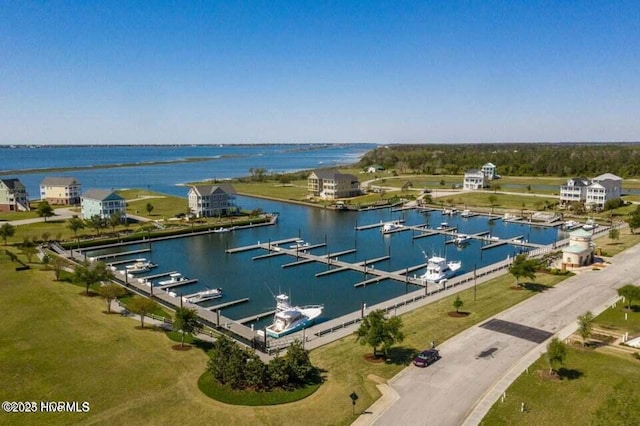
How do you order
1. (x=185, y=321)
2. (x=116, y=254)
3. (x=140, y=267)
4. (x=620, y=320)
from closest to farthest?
(x=185, y=321)
(x=620, y=320)
(x=140, y=267)
(x=116, y=254)

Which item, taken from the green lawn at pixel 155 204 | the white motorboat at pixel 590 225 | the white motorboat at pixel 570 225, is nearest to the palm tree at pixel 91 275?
the green lawn at pixel 155 204

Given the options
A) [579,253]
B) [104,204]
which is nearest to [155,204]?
[104,204]

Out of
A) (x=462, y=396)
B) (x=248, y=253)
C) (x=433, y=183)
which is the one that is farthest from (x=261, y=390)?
(x=433, y=183)

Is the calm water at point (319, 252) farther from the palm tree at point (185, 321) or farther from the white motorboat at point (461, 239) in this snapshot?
the palm tree at point (185, 321)

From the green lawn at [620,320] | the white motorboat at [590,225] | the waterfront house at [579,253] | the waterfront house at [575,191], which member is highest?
the waterfront house at [575,191]

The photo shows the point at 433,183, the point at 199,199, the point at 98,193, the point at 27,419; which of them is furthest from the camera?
the point at 433,183

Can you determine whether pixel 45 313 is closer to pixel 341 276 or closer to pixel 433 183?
pixel 341 276

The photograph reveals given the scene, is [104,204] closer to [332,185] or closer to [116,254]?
[116,254]
